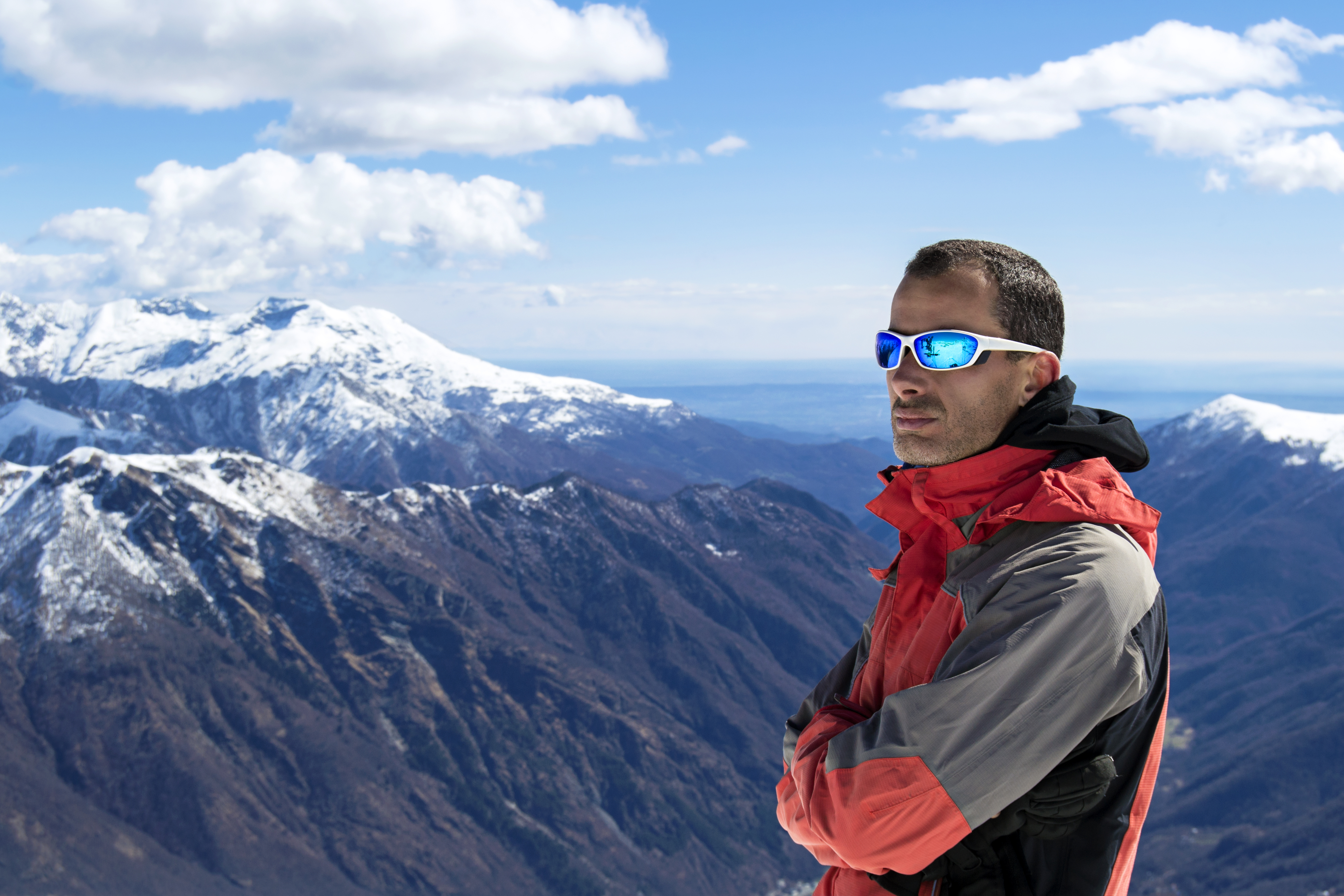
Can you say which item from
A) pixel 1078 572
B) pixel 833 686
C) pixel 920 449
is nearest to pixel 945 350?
pixel 920 449

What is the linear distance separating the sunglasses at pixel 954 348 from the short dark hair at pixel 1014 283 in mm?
76

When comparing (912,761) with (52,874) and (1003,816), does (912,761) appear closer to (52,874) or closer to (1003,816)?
(1003,816)

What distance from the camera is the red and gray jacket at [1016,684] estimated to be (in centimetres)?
317

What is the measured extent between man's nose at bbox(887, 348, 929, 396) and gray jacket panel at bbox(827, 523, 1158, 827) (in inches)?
34.0

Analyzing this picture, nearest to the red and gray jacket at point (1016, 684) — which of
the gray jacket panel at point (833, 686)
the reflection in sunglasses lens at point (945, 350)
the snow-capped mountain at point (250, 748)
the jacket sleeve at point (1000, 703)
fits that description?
the jacket sleeve at point (1000, 703)

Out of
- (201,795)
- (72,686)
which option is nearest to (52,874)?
(201,795)

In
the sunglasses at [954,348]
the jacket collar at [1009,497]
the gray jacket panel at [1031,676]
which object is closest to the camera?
the gray jacket panel at [1031,676]

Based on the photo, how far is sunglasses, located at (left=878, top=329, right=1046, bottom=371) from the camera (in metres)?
3.85

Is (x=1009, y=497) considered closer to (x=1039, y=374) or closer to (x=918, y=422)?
(x=918, y=422)

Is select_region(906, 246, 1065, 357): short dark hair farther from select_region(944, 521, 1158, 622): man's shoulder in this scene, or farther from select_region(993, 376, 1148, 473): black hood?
select_region(944, 521, 1158, 622): man's shoulder

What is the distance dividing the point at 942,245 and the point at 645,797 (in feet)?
669

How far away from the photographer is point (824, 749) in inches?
143

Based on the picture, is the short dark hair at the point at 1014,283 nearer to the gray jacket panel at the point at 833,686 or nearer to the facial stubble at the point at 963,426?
the facial stubble at the point at 963,426

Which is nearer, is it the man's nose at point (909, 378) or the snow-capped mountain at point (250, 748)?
the man's nose at point (909, 378)
